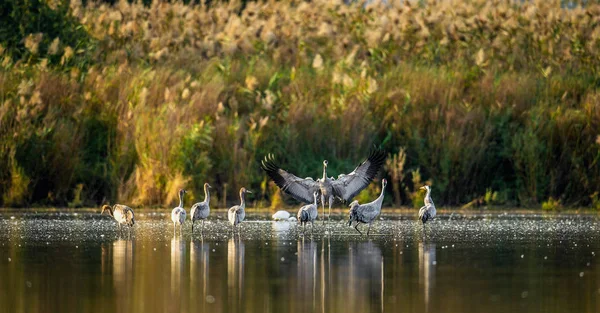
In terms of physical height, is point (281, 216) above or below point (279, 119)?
below

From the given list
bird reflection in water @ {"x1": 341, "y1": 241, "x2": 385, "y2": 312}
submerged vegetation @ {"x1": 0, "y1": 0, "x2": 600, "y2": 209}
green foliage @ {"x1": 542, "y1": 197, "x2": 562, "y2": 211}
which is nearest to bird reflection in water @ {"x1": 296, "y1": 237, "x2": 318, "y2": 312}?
bird reflection in water @ {"x1": 341, "y1": 241, "x2": 385, "y2": 312}

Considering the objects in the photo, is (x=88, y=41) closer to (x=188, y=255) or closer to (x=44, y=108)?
(x=44, y=108)

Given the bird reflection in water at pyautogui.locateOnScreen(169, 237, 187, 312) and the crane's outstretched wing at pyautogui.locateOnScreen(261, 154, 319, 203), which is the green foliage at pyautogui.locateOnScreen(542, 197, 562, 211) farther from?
the bird reflection in water at pyautogui.locateOnScreen(169, 237, 187, 312)

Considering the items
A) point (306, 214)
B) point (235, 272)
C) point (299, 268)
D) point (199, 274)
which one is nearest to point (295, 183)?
point (306, 214)

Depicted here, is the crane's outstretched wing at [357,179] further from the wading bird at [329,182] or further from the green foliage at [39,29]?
the green foliage at [39,29]

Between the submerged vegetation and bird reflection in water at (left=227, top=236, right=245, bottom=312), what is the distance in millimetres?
6360

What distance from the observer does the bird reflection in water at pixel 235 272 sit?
31.0 feet

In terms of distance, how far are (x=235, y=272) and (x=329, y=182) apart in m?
6.67

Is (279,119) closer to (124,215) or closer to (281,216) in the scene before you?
(281,216)

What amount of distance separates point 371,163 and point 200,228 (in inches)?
104

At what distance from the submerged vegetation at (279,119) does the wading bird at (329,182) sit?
119 inches

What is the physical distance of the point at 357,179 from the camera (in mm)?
18297

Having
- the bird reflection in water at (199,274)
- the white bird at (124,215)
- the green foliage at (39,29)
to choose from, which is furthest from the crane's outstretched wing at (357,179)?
the green foliage at (39,29)

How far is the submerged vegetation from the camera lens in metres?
21.4
